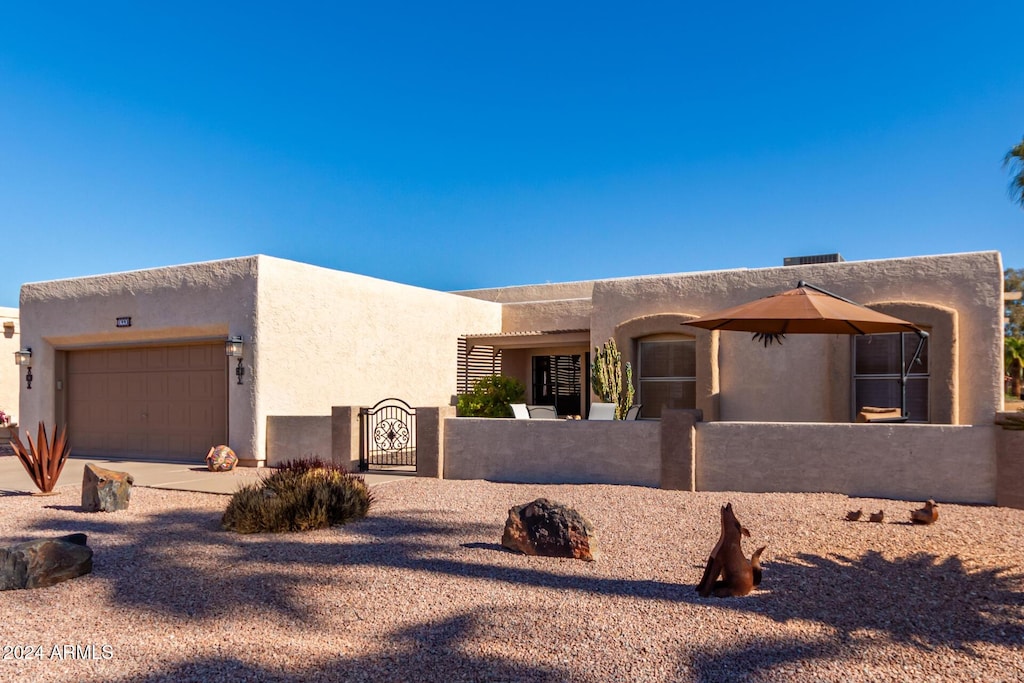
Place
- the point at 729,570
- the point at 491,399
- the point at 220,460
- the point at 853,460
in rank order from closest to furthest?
1. the point at 729,570
2. the point at 853,460
3. the point at 220,460
4. the point at 491,399

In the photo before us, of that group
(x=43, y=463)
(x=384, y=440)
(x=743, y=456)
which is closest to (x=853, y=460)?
(x=743, y=456)

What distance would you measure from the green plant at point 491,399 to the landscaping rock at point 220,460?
451 cm

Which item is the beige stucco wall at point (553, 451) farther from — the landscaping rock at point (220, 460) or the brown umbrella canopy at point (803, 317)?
the landscaping rock at point (220, 460)

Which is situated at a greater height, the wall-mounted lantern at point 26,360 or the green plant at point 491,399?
the wall-mounted lantern at point 26,360

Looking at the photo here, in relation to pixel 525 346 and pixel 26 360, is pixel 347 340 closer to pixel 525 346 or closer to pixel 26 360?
pixel 525 346

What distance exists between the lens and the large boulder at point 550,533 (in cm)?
654

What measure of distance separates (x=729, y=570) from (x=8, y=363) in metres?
22.0

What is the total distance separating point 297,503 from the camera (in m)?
7.97

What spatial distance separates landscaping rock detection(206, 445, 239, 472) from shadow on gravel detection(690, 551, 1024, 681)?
9.58 metres

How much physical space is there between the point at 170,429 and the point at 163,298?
2.55 metres

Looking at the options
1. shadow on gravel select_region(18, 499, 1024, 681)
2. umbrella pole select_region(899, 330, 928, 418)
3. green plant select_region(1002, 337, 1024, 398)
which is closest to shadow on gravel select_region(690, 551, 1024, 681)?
shadow on gravel select_region(18, 499, 1024, 681)

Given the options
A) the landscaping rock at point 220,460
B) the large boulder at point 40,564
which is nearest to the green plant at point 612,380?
the landscaping rock at point 220,460

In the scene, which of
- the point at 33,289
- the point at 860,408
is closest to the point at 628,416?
the point at 860,408

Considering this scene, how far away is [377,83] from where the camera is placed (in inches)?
771
